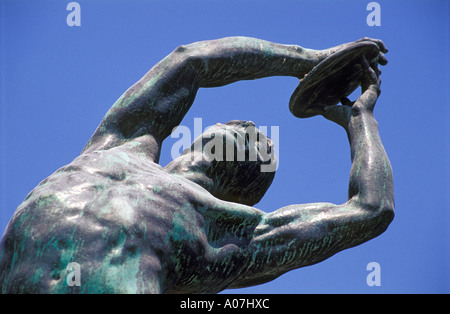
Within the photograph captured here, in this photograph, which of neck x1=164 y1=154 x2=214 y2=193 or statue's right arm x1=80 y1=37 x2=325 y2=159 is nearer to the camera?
neck x1=164 y1=154 x2=214 y2=193

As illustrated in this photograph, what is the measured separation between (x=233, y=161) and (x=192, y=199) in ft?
2.69

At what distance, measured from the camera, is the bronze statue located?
3688mm

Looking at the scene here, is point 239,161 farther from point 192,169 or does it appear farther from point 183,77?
point 183,77

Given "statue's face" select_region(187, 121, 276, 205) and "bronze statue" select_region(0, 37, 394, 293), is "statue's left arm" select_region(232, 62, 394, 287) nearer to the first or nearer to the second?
"bronze statue" select_region(0, 37, 394, 293)

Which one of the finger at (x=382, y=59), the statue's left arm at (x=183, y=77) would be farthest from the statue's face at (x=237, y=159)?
the finger at (x=382, y=59)

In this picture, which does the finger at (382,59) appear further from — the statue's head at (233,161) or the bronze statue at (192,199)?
the statue's head at (233,161)

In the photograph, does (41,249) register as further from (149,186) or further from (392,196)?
(392,196)

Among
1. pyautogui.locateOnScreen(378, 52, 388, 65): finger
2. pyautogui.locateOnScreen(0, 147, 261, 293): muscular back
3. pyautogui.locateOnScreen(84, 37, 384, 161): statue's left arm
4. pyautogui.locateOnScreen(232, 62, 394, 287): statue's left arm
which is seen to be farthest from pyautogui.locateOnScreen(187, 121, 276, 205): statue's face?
pyautogui.locateOnScreen(378, 52, 388, 65): finger

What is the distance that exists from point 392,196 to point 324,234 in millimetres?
577

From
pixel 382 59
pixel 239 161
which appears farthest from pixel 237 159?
pixel 382 59

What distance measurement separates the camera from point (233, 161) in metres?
4.88

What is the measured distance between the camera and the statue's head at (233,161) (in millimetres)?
4758

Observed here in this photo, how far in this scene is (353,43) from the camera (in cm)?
512
